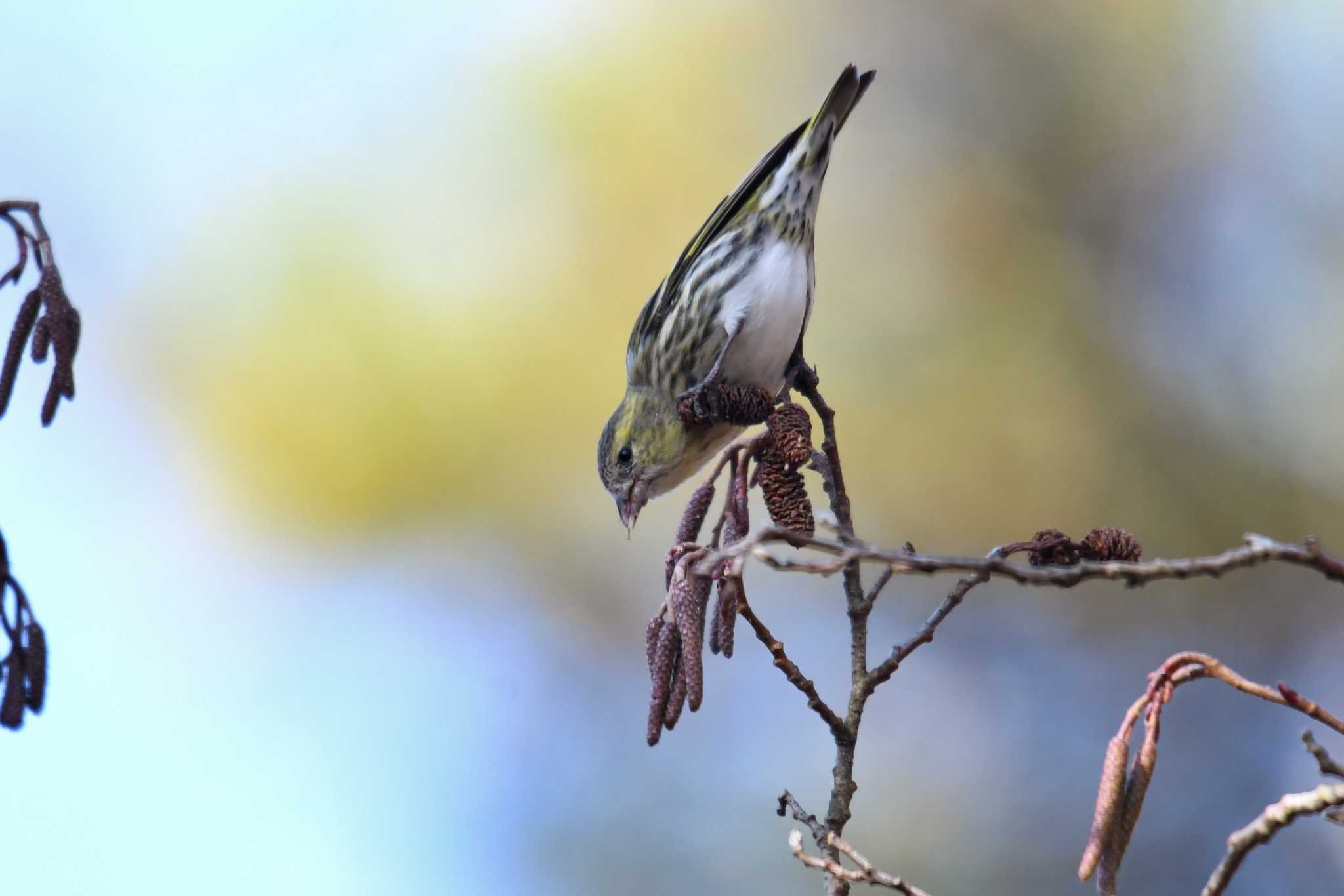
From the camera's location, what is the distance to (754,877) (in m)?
4.83

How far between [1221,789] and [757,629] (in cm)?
394

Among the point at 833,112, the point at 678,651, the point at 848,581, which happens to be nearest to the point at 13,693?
the point at 678,651

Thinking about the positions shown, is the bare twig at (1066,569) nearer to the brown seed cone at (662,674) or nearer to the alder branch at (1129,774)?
the alder branch at (1129,774)

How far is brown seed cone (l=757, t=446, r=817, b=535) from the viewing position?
1895mm

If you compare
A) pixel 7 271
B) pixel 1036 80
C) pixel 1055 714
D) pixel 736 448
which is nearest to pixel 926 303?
pixel 1036 80

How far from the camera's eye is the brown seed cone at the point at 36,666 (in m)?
1.44

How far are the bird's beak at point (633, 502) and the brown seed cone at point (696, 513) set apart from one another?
6.87 feet

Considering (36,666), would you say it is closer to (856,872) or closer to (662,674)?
(662,674)

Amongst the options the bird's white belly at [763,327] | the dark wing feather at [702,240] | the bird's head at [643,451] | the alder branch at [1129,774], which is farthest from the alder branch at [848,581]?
the dark wing feather at [702,240]

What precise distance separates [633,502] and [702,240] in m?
0.81

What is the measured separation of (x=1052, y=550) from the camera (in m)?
1.76

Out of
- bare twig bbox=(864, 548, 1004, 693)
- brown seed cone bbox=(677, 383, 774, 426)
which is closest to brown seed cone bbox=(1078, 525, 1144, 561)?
bare twig bbox=(864, 548, 1004, 693)

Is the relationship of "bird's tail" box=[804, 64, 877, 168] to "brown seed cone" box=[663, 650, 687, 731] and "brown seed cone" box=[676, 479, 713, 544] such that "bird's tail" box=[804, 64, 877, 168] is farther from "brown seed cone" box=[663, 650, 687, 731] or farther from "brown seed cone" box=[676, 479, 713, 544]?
"brown seed cone" box=[663, 650, 687, 731]

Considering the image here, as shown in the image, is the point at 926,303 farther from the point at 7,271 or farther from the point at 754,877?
the point at 7,271
